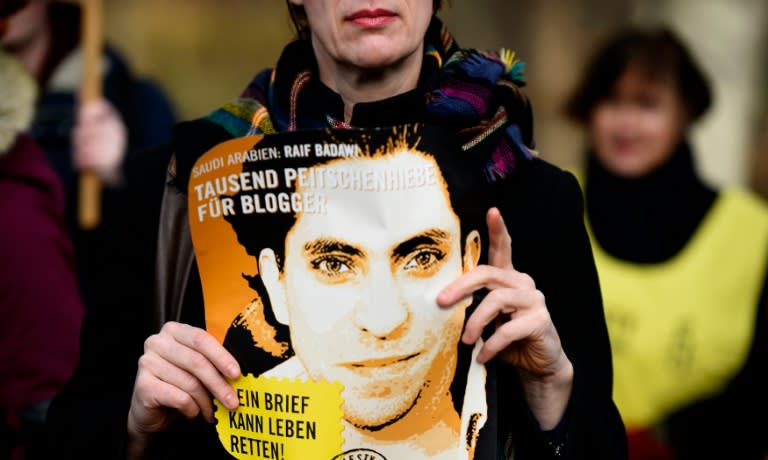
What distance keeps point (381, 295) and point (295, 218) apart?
0.16 metres

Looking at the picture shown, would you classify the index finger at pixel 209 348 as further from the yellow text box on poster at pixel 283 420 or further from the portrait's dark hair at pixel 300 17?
the portrait's dark hair at pixel 300 17

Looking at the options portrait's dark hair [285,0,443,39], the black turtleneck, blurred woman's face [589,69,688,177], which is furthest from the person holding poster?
blurred woman's face [589,69,688,177]

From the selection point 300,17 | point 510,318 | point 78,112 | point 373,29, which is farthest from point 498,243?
A: point 78,112

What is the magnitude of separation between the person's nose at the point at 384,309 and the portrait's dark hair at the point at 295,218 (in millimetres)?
109

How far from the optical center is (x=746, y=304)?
140 inches

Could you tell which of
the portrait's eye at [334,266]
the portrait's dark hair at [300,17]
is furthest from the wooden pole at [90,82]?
the portrait's eye at [334,266]

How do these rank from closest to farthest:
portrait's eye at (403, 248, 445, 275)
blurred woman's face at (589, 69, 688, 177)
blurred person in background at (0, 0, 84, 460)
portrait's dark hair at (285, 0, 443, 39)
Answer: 1. portrait's eye at (403, 248, 445, 275)
2. portrait's dark hair at (285, 0, 443, 39)
3. blurred person in background at (0, 0, 84, 460)
4. blurred woman's face at (589, 69, 688, 177)

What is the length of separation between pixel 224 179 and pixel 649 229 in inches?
92.2

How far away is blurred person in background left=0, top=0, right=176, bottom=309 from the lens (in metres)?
3.49

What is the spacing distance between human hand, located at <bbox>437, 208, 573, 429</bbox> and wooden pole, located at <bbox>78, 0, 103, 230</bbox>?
195 centimetres

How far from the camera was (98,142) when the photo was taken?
352 cm

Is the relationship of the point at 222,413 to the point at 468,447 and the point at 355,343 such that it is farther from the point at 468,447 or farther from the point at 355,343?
the point at 468,447

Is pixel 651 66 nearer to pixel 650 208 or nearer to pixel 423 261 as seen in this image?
pixel 650 208

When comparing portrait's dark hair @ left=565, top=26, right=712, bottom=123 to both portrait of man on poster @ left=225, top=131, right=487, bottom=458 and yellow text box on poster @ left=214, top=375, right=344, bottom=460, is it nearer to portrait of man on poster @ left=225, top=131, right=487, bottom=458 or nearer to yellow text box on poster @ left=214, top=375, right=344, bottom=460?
portrait of man on poster @ left=225, top=131, right=487, bottom=458
